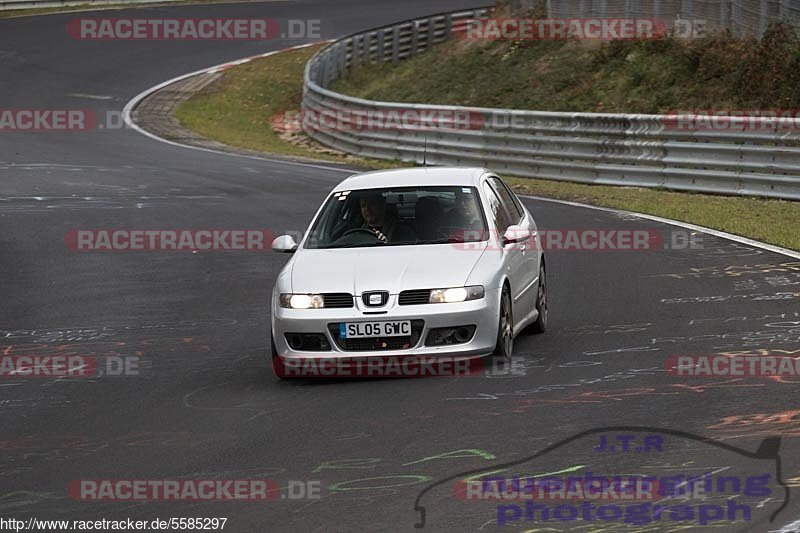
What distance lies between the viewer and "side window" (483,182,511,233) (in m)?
11.5

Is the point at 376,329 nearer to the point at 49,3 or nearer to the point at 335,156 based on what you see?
the point at 335,156

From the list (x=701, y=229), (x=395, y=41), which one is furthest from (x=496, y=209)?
(x=395, y=41)

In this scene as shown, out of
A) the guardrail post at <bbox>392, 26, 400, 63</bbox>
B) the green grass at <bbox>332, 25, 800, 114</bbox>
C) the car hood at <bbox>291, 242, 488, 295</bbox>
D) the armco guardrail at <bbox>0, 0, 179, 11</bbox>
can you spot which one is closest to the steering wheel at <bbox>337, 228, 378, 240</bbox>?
the car hood at <bbox>291, 242, 488, 295</bbox>

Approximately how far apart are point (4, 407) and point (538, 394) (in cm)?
350

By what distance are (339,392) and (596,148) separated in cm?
1544

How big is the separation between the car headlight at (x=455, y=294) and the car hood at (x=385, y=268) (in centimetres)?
4

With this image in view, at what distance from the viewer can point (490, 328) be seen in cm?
1027

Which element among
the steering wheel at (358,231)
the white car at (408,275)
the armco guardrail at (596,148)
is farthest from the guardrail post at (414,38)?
the steering wheel at (358,231)

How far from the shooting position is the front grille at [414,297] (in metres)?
10.1

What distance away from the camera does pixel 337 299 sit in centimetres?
1021

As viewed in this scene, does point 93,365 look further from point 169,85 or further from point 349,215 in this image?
point 169,85

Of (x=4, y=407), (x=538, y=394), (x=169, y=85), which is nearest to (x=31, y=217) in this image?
(x=4, y=407)

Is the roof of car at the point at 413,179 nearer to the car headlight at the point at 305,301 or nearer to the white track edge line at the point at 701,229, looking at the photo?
the car headlight at the point at 305,301

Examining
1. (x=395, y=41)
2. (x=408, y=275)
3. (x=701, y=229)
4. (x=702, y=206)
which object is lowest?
(x=702, y=206)
